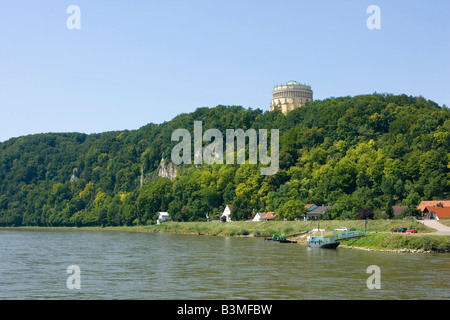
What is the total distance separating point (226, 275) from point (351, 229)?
4605 centimetres

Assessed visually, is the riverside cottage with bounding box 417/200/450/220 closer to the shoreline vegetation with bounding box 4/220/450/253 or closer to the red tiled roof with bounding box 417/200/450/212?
the red tiled roof with bounding box 417/200/450/212

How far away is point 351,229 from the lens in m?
87.6

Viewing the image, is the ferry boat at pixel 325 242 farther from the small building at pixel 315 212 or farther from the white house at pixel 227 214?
the white house at pixel 227 214

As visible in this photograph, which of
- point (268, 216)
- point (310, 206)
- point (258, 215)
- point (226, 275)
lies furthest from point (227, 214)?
point (226, 275)

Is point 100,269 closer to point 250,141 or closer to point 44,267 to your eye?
point 44,267

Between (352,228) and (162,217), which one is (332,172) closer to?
(352,228)

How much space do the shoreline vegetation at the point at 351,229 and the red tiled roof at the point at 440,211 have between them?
1315 cm

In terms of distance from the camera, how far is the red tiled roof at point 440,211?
3625 inches

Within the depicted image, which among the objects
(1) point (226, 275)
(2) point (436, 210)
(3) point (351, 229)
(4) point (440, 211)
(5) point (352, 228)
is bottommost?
(1) point (226, 275)

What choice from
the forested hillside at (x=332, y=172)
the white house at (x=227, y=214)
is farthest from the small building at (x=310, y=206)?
the white house at (x=227, y=214)

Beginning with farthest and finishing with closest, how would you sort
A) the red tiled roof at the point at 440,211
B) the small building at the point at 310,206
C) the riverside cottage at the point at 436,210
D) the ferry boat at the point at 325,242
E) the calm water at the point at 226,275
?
the small building at the point at 310,206 < the riverside cottage at the point at 436,210 < the red tiled roof at the point at 440,211 < the ferry boat at the point at 325,242 < the calm water at the point at 226,275

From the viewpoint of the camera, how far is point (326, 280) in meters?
42.7

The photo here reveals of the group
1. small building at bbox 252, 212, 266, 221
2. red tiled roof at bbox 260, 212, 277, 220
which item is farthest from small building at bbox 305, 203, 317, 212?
small building at bbox 252, 212, 266, 221
